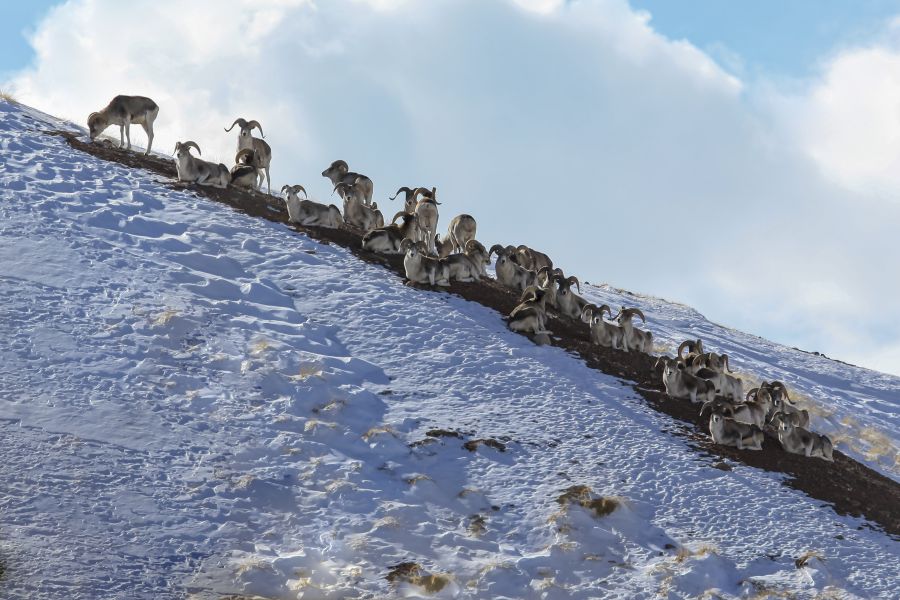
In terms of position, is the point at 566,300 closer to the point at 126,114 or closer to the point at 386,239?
Answer: the point at 386,239

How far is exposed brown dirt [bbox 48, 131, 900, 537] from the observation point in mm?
18812

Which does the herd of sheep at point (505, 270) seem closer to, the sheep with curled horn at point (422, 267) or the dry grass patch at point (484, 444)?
the sheep with curled horn at point (422, 267)

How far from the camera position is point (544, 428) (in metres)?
19.2

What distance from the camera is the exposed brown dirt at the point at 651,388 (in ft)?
61.7

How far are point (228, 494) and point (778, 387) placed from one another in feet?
42.2

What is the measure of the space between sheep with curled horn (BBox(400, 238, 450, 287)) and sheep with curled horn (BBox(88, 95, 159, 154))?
28.3 ft

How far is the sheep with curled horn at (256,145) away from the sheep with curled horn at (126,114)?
6.85 ft

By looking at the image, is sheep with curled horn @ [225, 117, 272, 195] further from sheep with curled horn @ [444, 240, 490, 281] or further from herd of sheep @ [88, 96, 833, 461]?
sheep with curled horn @ [444, 240, 490, 281]

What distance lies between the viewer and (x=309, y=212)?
27.1 metres

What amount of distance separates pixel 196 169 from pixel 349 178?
14.0 feet

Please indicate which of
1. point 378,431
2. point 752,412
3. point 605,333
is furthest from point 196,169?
point 752,412

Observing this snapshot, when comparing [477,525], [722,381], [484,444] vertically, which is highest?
[722,381]

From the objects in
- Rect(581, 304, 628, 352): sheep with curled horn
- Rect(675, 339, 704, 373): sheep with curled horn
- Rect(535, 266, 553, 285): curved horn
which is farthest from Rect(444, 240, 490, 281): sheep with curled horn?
Rect(675, 339, 704, 373): sheep with curled horn

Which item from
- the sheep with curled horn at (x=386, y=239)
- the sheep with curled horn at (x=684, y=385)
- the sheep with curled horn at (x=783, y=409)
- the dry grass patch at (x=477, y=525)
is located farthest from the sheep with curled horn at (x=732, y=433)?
the sheep with curled horn at (x=386, y=239)
